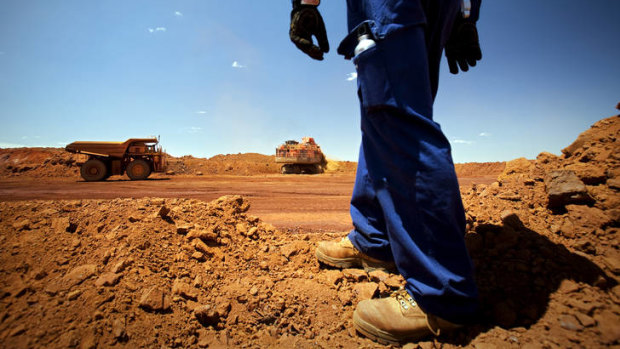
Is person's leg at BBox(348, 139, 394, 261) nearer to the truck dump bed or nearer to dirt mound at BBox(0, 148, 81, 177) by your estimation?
the truck dump bed

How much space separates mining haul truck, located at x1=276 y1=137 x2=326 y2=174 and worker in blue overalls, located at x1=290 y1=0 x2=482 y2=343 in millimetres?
16842

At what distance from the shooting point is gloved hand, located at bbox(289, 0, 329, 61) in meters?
1.38

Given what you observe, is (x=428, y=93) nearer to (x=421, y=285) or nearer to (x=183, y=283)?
(x=421, y=285)

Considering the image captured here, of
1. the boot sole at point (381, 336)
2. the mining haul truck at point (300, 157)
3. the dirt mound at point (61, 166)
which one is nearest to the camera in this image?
the boot sole at point (381, 336)

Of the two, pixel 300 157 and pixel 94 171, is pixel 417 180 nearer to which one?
pixel 94 171

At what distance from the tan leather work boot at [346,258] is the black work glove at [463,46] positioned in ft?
4.34

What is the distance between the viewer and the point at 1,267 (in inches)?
49.7

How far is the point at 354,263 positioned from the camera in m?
1.65

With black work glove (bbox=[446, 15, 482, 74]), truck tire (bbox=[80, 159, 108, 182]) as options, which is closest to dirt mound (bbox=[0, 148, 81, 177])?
truck tire (bbox=[80, 159, 108, 182])

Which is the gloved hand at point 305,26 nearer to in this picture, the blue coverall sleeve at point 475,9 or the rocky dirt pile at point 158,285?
the blue coverall sleeve at point 475,9

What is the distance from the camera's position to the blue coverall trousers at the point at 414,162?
105cm

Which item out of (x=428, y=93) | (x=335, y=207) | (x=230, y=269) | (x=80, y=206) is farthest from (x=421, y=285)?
(x=335, y=207)

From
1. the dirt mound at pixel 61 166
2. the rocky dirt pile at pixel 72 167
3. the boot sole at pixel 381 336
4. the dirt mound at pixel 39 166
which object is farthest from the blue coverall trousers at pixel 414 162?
the dirt mound at pixel 39 166

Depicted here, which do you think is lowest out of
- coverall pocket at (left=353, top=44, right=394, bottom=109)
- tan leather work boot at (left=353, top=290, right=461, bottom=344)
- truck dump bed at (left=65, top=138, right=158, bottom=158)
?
tan leather work boot at (left=353, top=290, right=461, bottom=344)
